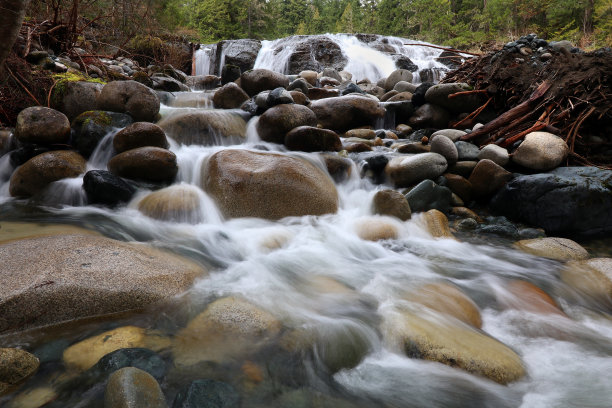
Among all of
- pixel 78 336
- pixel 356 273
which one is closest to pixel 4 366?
pixel 78 336

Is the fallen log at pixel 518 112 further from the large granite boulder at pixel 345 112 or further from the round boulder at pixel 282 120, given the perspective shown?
the round boulder at pixel 282 120

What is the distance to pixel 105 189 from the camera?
429cm

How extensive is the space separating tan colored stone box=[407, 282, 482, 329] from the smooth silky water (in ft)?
0.33

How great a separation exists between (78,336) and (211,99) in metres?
7.41

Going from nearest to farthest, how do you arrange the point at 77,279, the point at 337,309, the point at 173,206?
the point at 77,279
the point at 337,309
the point at 173,206

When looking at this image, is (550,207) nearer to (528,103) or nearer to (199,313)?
(528,103)

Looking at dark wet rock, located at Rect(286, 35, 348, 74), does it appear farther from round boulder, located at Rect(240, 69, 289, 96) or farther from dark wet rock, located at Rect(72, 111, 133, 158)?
dark wet rock, located at Rect(72, 111, 133, 158)

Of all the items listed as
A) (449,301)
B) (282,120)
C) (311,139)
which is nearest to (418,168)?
(311,139)

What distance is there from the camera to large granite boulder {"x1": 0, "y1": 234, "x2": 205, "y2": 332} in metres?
2.02

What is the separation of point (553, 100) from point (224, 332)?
656 centimetres

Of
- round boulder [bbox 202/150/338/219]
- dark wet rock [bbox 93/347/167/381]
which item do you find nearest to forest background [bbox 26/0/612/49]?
round boulder [bbox 202/150/338/219]

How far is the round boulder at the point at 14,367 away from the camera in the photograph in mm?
1546

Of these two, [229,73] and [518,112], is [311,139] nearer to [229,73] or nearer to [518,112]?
[518,112]

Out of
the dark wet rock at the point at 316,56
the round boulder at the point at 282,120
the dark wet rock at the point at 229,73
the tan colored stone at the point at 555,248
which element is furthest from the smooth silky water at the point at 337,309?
the dark wet rock at the point at 316,56
